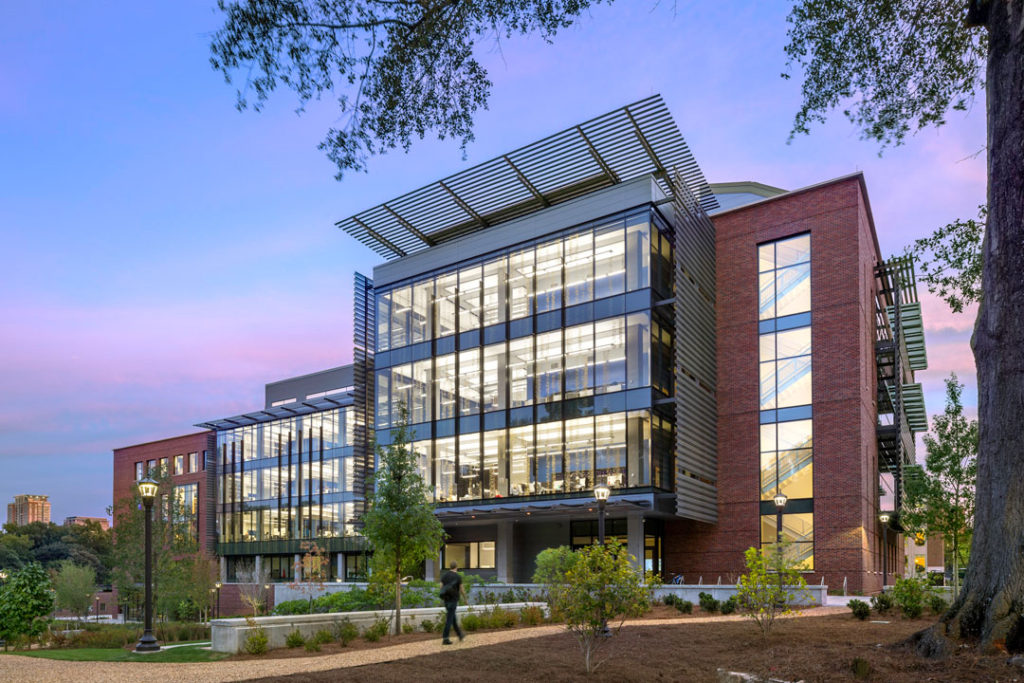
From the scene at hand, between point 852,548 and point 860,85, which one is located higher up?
point 860,85

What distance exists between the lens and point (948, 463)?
3161cm

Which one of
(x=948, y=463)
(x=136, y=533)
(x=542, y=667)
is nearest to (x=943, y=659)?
(x=542, y=667)

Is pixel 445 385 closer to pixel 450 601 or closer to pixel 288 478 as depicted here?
pixel 450 601

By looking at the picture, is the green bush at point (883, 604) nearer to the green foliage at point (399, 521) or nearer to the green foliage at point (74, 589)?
the green foliage at point (399, 521)

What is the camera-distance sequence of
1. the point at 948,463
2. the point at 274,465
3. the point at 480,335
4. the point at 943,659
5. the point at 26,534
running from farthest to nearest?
the point at 26,534 < the point at 274,465 < the point at 480,335 < the point at 948,463 < the point at 943,659

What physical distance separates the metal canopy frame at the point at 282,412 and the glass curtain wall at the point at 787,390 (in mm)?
33095

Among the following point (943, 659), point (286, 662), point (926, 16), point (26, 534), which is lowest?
point (26, 534)

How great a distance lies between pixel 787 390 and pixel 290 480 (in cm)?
4197

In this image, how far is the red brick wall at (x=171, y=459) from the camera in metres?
70.7

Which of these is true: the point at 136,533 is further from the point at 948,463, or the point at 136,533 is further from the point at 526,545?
the point at 948,463

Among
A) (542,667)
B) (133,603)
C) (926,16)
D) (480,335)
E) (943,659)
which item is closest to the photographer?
(943,659)

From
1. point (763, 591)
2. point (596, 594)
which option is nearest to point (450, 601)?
point (596, 594)

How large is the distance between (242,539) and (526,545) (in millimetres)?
A: 33590

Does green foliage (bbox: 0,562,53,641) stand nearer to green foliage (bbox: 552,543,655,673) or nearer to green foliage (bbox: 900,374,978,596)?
green foliage (bbox: 552,543,655,673)
